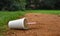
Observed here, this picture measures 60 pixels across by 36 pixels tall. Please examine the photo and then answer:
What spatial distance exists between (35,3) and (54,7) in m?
2.88

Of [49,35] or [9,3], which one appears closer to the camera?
[49,35]

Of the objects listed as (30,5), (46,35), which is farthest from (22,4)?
(46,35)

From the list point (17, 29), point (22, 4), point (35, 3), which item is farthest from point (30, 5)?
point (17, 29)

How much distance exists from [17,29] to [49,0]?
24994mm

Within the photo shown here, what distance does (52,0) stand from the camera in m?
33.4

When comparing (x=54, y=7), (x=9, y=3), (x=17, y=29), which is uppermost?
(x=17, y=29)

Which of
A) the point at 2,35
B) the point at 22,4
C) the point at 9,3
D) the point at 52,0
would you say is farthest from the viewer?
the point at 52,0

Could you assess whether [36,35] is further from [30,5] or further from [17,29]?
[30,5]

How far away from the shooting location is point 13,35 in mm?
7281

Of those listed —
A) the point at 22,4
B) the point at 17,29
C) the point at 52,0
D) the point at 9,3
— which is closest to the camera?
the point at 17,29

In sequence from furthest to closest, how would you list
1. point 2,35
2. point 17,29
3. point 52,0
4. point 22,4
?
1. point 52,0
2. point 22,4
3. point 17,29
4. point 2,35

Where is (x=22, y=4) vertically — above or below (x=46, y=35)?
below

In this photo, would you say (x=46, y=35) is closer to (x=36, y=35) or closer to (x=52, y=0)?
(x=36, y=35)

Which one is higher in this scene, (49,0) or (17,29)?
(17,29)
